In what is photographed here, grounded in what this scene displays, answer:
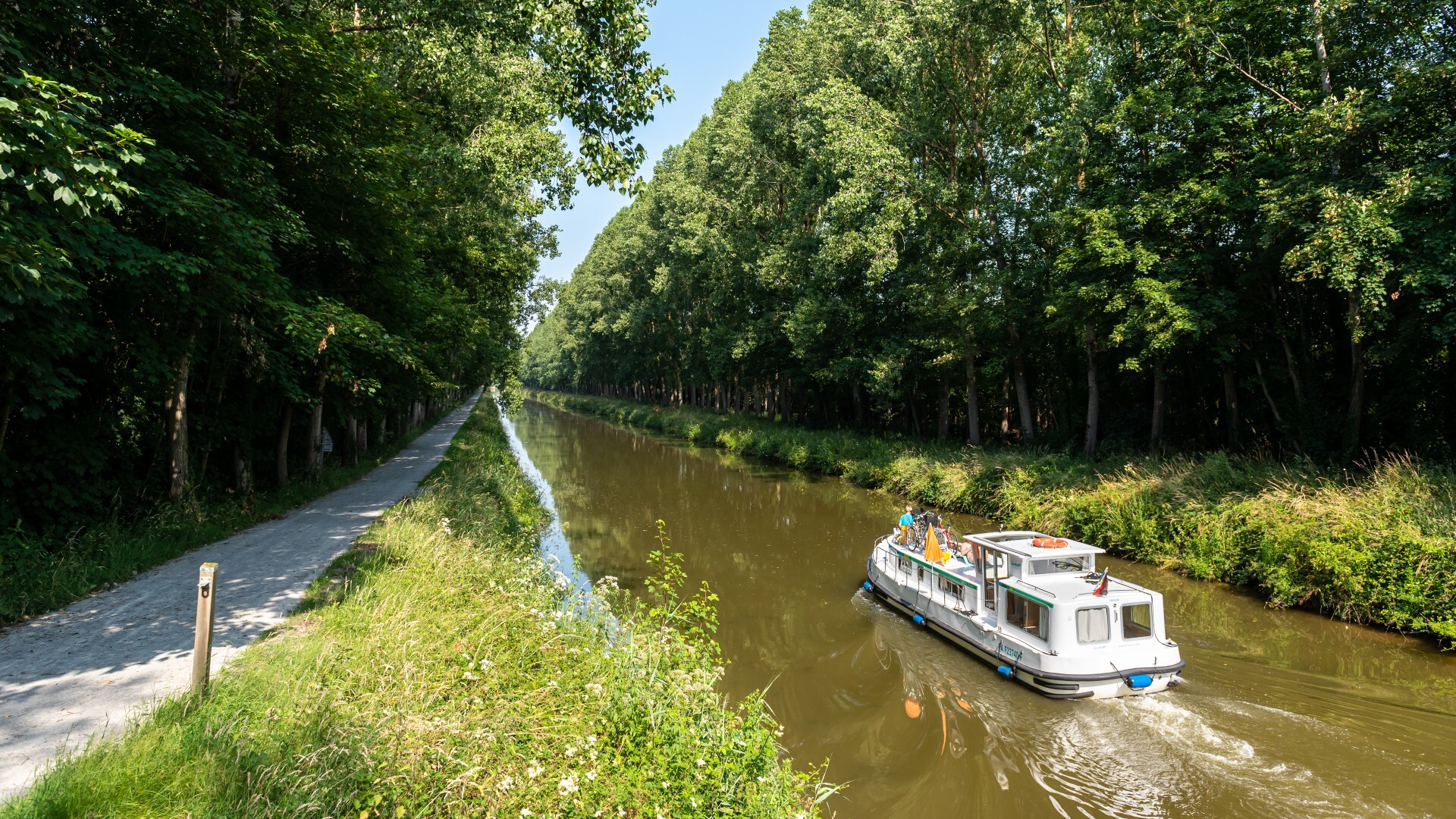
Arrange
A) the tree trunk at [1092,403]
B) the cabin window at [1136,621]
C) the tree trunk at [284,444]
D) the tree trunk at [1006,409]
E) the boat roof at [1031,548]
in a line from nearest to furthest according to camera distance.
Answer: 1. the cabin window at [1136,621]
2. the boat roof at [1031,548]
3. the tree trunk at [284,444]
4. the tree trunk at [1092,403]
5. the tree trunk at [1006,409]

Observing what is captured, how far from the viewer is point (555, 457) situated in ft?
125

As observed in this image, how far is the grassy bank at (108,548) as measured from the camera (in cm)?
752

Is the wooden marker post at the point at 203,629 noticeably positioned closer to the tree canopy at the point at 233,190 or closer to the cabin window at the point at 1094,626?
the tree canopy at the point at 233,190

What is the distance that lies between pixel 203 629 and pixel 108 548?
250 inches

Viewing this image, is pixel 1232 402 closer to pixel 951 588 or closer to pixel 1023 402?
pixel 1023 402

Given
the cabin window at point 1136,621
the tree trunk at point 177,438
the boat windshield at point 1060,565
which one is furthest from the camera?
the tree trunk at point 177,438

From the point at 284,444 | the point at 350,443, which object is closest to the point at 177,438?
the point at 284,444

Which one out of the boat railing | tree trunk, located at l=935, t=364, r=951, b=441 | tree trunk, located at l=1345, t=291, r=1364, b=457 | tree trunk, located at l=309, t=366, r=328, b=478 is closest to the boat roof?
the boat railing

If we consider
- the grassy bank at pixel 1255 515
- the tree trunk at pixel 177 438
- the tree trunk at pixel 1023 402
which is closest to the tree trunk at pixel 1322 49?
the grassy bank at pixel 1255 515

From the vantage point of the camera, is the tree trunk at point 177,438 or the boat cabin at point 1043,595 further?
the tree trunk at point 177,438

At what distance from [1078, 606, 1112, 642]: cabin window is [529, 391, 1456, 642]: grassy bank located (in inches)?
201

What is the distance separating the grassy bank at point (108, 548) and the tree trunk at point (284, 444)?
2013mm

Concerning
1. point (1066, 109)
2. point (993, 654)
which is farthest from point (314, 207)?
point (1066, 109)

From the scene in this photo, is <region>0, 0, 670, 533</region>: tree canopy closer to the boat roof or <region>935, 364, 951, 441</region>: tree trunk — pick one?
the boat roof
